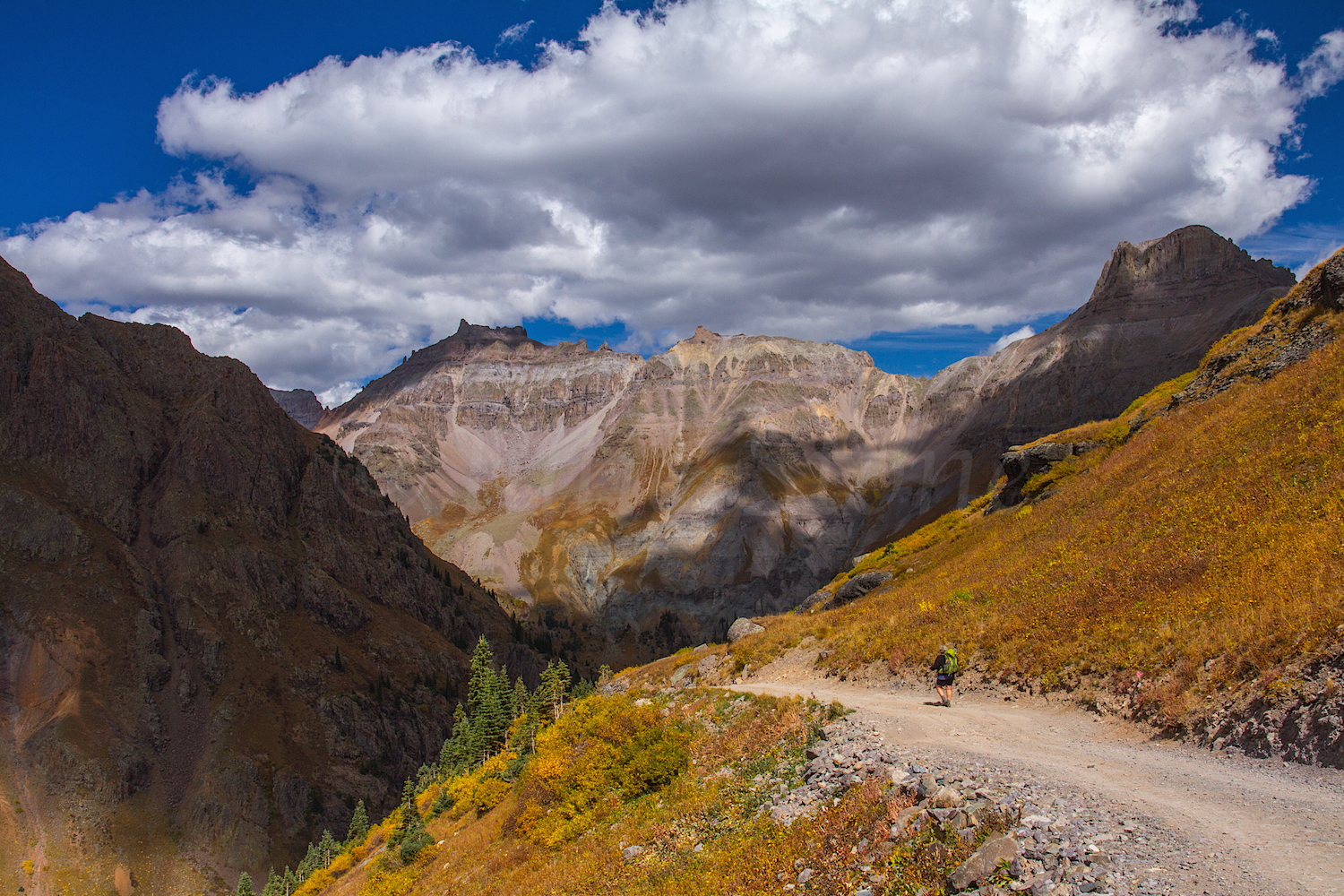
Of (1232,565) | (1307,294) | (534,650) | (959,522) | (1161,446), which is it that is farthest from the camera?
(534,650)

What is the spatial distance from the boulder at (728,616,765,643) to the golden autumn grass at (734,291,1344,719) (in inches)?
151

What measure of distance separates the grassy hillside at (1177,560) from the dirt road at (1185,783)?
4.63 ft

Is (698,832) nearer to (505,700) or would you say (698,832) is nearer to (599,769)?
(599,769)

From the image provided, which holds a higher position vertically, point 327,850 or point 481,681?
point 481,681

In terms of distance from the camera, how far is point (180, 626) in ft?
395

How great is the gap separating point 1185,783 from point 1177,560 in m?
9.09

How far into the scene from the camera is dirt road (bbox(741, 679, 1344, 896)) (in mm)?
6840

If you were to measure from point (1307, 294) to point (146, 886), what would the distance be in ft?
427

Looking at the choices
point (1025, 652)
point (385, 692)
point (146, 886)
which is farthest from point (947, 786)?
point (385, 692)

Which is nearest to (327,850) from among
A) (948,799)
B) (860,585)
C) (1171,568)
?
(860,585)

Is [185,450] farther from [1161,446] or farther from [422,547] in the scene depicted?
[1161,446]

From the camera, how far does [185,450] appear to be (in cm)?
13900

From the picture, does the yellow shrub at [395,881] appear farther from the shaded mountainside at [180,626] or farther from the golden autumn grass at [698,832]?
the shaded mountainside at [180,626]

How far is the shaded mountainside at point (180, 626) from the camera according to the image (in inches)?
3799
